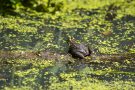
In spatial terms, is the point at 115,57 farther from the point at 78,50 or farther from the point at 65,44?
the point at 65,44

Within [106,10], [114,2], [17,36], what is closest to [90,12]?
[106,10]

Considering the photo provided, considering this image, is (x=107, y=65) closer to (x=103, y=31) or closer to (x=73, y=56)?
(x=73, y=56)

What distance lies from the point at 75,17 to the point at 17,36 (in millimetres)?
1729

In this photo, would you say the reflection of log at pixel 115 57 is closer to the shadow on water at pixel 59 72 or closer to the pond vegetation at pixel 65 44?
the pond vegetation at pixel 65 44

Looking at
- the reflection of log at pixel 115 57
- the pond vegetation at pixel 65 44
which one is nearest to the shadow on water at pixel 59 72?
the pond vegetation at pixel 65 44

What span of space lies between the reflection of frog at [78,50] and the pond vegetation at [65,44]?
0.25 ft

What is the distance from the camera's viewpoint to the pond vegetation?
241 inches

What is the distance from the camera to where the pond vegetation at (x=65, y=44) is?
6125 millimetres

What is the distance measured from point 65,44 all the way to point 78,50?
2.21 feet

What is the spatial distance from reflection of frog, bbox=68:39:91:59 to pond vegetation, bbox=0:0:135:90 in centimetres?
8

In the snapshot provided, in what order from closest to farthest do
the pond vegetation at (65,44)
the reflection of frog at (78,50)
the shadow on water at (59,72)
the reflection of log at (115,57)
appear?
the shadow on water at (59,72)
the pond vegetation at (65,44)
the reflection of frog at (78,50)
the reflection of log at (115,57)

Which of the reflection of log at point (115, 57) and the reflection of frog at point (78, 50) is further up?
the reflection of frog at point (78, 50)

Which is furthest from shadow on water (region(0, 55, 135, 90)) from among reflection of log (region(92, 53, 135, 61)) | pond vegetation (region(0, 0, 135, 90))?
reflection of log (region(92, 53, 135, 61))

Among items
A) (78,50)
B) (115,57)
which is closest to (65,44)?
(78,50)
